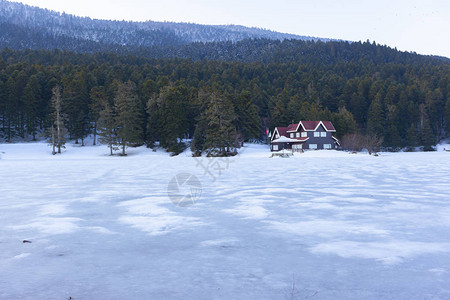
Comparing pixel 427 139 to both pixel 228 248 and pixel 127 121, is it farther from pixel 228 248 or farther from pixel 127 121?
pixel 228 248

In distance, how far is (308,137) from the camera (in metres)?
73.0

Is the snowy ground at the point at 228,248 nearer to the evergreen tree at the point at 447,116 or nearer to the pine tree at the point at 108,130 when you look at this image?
the pine tree at the point at 108,130

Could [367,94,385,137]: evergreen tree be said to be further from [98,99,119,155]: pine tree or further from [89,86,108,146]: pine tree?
[89,86,108,146]: pine tree

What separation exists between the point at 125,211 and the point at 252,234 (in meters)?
4.69

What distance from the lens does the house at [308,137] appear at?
2874 inches

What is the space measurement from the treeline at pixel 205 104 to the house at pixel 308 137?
617 centimetres

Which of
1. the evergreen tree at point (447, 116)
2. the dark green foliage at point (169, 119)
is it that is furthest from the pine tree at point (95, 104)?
the evergreen tree at point (447, 116)

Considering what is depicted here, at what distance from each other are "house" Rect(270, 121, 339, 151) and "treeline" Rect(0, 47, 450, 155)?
6.17 meters

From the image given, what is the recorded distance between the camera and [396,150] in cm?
9081

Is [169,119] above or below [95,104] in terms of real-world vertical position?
below

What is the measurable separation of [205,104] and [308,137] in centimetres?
2492

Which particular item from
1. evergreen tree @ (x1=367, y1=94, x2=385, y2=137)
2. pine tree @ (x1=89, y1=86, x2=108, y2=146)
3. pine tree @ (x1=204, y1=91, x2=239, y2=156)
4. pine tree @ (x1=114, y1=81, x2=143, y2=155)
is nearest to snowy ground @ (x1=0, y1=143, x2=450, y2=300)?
pine tree @ (x1=204, y1=91, x2=239, y2=156)

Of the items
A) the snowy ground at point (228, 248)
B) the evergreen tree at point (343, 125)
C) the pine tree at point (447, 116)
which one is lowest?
the snowy ground at point (228, 248)

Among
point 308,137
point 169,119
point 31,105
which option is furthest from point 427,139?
point 31,105
